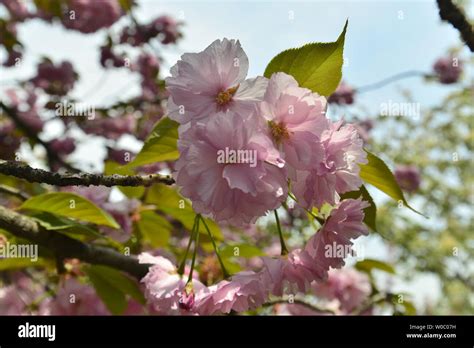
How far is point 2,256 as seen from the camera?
1231 mm

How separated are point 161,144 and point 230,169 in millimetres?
264

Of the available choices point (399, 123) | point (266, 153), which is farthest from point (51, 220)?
point (399, 123)

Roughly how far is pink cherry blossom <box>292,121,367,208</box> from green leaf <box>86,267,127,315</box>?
75 centimetres

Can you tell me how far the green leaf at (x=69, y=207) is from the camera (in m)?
1.17

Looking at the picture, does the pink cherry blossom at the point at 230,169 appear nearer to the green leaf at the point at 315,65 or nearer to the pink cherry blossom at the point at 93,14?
the green leaf at the point at 315,65

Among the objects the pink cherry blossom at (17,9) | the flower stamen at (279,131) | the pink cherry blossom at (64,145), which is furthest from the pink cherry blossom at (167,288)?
the pink cherry blossom at (17,9)

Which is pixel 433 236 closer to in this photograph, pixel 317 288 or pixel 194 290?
pixel 317 288

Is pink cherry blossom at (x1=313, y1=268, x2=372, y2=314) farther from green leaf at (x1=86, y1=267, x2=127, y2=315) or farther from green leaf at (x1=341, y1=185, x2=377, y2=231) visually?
green leaf at (x1=341, y1=185, x2=377, y2=231)

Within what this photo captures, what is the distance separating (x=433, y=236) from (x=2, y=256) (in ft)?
29.7

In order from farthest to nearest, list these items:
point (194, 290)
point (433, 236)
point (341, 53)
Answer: point (433, 236), point (194, 290), point (341, 53)

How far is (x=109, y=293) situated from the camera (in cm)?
138

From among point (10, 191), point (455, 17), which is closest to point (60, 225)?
point (10, 191)
